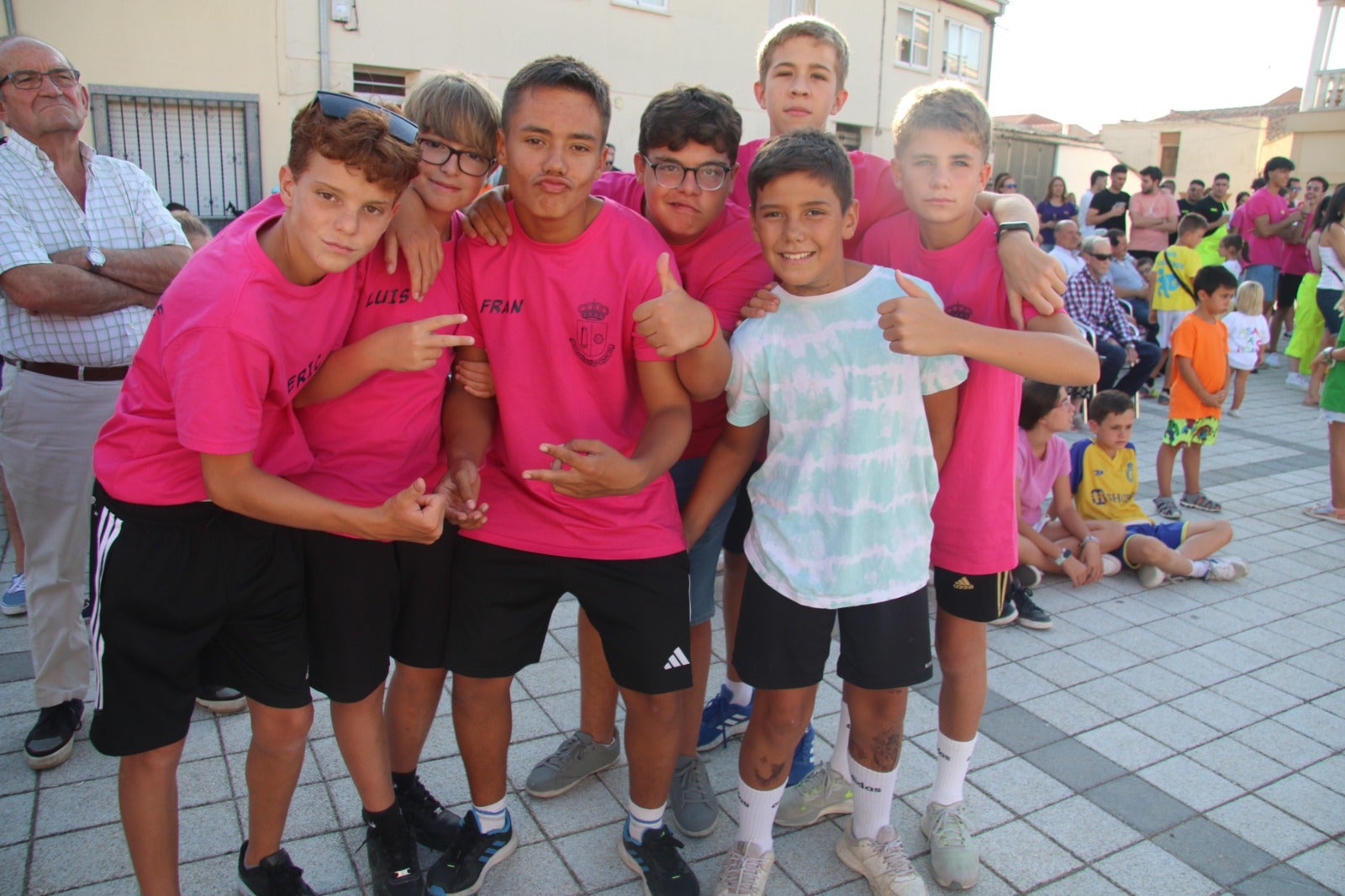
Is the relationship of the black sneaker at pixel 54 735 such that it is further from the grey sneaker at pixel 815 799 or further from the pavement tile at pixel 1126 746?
the pavement tile at pixel 1126 746

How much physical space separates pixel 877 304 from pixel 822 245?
208 mm

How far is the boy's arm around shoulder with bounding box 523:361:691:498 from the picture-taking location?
2102 mm

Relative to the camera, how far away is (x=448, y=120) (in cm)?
233

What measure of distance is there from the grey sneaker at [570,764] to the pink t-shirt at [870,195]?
72.0 inches

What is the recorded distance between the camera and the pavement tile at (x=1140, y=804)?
2.91 metres

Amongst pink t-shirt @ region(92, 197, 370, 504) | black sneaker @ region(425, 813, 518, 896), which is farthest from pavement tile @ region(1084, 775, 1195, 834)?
pink t-shirt @ region(92, 197, 370, 504)

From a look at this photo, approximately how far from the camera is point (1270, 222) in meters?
12.1

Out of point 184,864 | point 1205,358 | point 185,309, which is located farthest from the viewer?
point 1205,358

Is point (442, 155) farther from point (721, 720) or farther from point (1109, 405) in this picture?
point (1109, 405)

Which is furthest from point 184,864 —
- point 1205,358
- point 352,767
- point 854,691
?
point 1205,358

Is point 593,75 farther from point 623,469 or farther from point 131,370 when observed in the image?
point 131,370

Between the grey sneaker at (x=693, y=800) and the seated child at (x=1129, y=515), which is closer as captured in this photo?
the grey sneaker at (x=693, y=800)

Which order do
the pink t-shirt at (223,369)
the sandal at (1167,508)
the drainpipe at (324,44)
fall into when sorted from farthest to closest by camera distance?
the drainpipe at (324,44)
the sandal at (1167,508)
the pink t-shirt at (223,369)

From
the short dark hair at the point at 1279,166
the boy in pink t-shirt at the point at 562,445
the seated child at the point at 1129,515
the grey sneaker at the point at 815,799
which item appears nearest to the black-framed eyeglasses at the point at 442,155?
the boy in pink t-shirt at the point at 562,445
